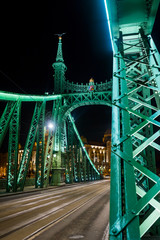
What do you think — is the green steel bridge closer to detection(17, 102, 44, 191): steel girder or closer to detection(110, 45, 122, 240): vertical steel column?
detection(110, 45, 122, 240): vertical steel column

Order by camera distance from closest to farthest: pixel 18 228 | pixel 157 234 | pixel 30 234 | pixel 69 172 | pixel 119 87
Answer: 1. pixel 157 234
2. pixel 119 87
3. pixel 30 234
4. pixel 18 228
5. pixel 69 172

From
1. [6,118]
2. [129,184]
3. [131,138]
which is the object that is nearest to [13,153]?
[6,118]

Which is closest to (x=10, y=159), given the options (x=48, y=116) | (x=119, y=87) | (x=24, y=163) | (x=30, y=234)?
(x=24, y=163)

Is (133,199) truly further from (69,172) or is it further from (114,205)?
(69,172)

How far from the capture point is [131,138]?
1.81 m

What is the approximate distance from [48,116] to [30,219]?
22.0 metres

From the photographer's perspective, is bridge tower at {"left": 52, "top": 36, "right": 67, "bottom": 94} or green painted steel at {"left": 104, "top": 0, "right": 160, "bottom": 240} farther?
bridge tower at {"left": 52, "top": 36, "right": 67, "bottom": 94}

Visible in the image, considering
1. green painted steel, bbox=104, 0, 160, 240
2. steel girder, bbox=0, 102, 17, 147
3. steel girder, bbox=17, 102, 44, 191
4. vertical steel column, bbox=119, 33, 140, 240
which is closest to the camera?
vertical steel column, bbox=119, 33, 140, 240

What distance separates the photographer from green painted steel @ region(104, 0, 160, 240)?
1.38m

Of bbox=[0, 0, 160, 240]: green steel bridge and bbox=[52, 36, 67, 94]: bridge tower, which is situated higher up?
bbox=[52, 36, 67, 94]: bridge tower

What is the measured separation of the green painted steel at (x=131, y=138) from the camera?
1381mm

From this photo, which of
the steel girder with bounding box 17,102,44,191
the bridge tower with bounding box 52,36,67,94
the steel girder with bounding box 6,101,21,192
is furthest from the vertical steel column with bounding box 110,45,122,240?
the bridge tower with bounding box 52,36,67,94

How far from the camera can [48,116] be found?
28.3 meters

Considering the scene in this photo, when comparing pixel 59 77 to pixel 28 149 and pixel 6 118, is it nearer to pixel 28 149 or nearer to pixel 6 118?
pixel 6 118
